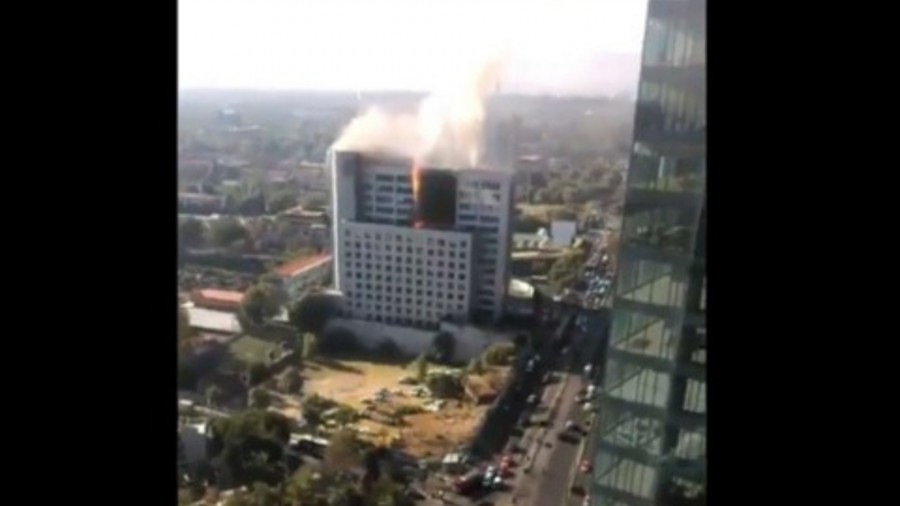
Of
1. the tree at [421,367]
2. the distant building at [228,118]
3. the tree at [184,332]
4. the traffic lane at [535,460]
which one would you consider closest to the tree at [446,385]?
the tree at [421,367]

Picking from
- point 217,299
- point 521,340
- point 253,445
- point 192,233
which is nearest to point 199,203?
point 192,233

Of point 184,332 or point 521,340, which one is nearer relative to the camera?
point 184,332

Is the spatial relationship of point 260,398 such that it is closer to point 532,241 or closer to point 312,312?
point 312,312

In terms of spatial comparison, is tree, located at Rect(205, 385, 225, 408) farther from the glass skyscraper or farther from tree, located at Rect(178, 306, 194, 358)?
the glass skyscraper

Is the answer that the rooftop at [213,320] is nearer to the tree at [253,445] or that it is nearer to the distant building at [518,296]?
the tree at [253,445]
